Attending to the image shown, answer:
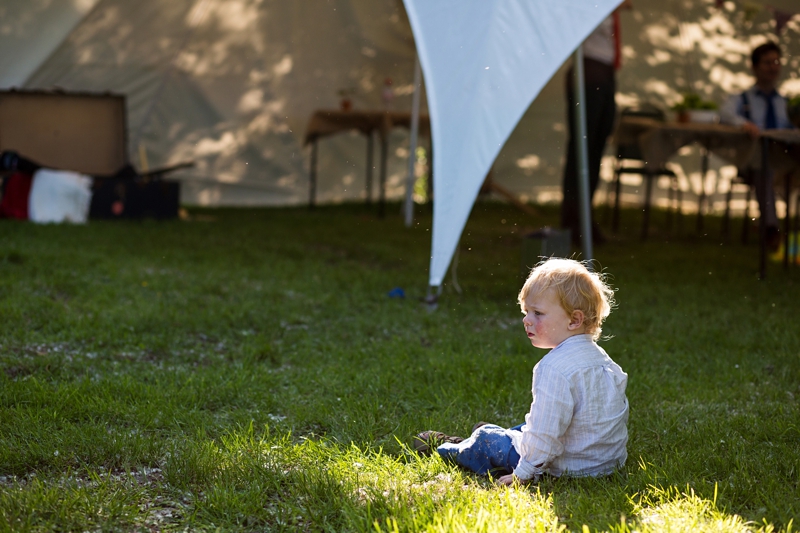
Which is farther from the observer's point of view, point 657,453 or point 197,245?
point 197,245

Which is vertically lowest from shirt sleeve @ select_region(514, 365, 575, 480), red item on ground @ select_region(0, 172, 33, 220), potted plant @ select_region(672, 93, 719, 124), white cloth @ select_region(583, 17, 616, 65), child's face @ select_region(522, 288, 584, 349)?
shirt sleeve @ select_region(514, 365, 575, 480)

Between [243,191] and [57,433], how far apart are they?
6969 millimetres

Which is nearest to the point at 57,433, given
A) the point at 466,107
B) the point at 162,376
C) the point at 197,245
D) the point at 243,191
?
the point at 162,376

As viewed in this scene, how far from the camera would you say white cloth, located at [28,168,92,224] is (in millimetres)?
6512

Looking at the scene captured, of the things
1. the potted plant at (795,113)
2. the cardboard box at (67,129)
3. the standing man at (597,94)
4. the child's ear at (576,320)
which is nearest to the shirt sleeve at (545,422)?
the child's ear at (576,320)

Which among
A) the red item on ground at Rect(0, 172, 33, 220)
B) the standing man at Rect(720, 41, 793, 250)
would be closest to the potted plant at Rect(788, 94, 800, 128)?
the standing man at Rect(720, 41, 793, 250)

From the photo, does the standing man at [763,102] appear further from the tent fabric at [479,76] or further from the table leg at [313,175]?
the table leg at [313,175]

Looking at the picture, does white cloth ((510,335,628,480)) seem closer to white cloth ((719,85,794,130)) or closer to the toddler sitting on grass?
the toddler sitting on grass

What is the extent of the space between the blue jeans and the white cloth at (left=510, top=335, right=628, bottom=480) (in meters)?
0.07

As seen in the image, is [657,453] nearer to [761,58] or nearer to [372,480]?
[372,480]

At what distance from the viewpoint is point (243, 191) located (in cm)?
908

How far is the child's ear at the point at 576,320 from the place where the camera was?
79.1 inches

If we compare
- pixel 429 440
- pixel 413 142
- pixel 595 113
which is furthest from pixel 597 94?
pixel 429 440

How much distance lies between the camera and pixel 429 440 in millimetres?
2293
